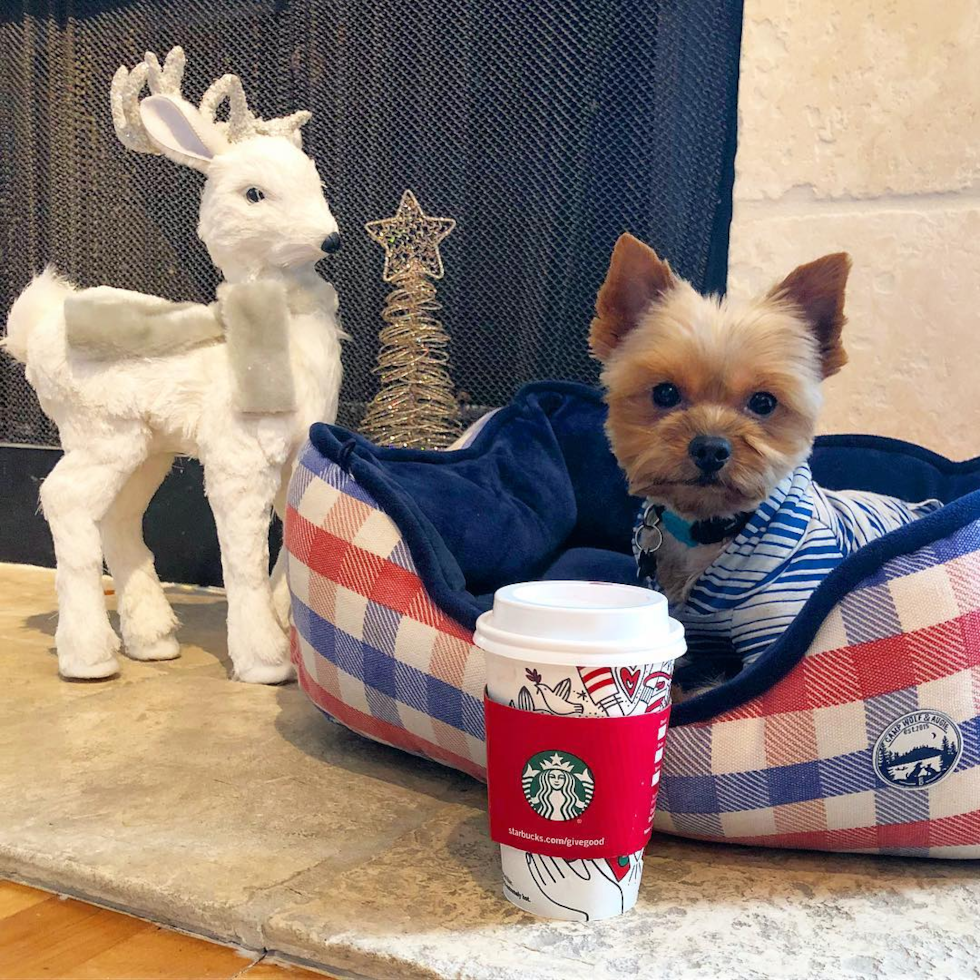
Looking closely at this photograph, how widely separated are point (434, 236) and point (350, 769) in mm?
1111

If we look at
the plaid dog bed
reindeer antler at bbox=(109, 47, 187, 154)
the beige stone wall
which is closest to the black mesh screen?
the beige stone wall

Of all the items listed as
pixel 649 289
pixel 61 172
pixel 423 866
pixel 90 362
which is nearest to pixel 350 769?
pixel 423 866

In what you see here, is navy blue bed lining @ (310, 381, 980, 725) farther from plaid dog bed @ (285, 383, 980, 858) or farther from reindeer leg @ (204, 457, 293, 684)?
reindeer leg @ (204, 457, 293, 684)

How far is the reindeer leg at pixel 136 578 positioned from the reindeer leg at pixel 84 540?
123 millimetres

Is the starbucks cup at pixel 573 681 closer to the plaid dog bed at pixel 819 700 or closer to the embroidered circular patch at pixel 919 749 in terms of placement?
the plaid dog bed at pixel 819 700

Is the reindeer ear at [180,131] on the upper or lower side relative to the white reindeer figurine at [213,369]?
upper

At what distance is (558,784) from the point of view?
92 cm

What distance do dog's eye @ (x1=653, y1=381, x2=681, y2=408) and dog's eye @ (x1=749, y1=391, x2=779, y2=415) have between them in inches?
3.7

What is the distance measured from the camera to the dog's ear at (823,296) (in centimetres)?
129

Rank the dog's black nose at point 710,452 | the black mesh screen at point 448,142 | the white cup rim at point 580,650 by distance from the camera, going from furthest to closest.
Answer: the black mesh screen at point 448,142 → the dog's black nose at point 710,452 → the white cup rim at point 580,650

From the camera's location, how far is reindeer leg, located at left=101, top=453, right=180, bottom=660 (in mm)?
1913

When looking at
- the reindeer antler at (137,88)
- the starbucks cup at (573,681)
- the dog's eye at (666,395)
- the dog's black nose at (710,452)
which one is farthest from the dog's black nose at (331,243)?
the starbucks cup at (573,681)

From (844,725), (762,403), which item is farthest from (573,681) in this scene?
(762,403)

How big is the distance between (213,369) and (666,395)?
874 mm
